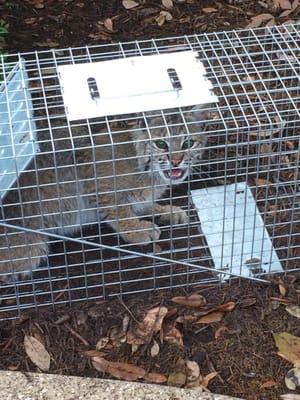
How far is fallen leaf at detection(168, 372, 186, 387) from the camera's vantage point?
3059 mm

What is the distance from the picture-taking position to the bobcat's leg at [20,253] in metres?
3.39

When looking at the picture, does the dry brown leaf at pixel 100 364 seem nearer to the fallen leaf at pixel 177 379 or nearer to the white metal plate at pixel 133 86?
the fallen leaf at pixel 177 379

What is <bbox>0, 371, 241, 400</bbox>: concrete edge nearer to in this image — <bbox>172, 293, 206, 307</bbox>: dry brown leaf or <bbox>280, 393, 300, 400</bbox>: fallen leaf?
<bbox>280, 393, 300, 400</bbox>: fallen leaf

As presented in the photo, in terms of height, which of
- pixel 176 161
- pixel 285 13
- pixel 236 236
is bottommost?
pixel 236 236

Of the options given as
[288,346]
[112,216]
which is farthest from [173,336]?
[112,216]

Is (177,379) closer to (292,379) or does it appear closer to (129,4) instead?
(292,379)

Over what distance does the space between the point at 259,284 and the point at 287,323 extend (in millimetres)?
271

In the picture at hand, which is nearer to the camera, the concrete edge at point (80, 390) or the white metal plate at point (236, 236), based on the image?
the concrete edge at point (80, 390)

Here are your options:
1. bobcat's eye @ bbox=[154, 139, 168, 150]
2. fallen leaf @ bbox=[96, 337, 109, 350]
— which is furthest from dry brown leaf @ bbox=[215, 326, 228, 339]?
bobcat's eye @ bbox=[154, 139, 168, 150]

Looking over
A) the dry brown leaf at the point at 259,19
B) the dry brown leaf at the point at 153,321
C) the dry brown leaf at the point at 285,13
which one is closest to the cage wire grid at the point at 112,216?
the dry brown leaf at the point at 153,321

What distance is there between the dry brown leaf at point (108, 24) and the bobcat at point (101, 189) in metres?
1.93

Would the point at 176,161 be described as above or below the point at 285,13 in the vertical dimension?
below

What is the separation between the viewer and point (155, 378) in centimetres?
308

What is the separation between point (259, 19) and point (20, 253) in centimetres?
310
